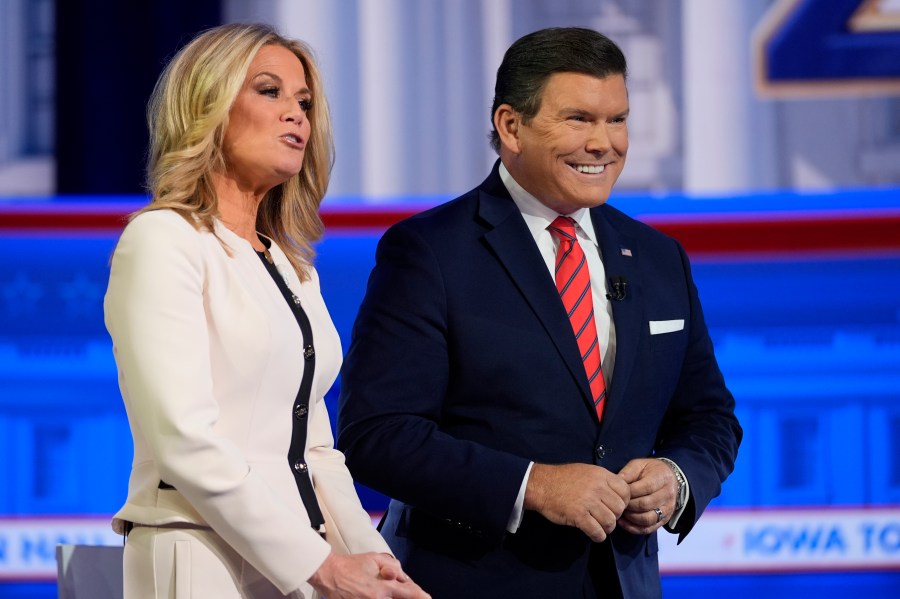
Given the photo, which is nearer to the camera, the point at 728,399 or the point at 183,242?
the point at 183,242

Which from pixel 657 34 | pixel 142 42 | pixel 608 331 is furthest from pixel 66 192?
pixel 608 331

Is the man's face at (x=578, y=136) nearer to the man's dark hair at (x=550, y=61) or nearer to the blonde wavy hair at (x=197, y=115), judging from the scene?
the man's dark hair at (x=550, y=61)

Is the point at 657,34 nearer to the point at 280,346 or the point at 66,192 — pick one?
the point at 66,192

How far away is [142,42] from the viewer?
371 cm

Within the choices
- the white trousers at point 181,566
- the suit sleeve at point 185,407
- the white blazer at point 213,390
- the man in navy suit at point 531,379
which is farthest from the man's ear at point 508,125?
the white trousers at point 181,566

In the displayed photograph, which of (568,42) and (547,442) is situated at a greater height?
(568,42)

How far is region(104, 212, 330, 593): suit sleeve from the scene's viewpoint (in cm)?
157

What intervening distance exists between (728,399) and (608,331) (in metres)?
0.35

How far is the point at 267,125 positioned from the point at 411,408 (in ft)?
1.74

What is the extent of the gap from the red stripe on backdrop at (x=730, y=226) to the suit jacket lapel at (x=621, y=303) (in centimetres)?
142

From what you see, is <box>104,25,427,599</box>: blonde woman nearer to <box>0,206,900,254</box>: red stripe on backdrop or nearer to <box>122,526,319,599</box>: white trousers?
<box>122,526,319,599</box>: white trousers

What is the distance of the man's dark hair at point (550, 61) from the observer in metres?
2.12

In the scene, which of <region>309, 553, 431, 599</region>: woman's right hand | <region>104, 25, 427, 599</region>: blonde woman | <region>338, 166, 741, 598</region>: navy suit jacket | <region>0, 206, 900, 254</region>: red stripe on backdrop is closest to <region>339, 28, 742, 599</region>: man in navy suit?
<region>338, 166, 741, 598</region>: navy suit jacket

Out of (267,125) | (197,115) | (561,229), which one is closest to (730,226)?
(561,229)
